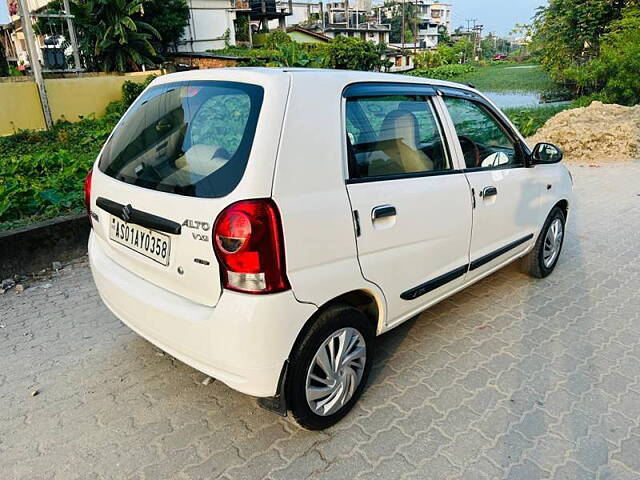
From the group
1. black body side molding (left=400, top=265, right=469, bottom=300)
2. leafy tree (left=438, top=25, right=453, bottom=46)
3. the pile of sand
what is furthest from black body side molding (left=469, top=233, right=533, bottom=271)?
leafy tree (left=438, top=25, right=453, bottom=46)

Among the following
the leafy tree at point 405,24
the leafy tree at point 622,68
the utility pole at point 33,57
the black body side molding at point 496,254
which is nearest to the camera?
the black body side molding at point 496,254

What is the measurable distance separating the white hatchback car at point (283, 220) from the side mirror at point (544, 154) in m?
0.88

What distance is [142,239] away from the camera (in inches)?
91.0

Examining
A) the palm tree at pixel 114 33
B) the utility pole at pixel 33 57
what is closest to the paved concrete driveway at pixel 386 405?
the utility pole at pixel 33 57

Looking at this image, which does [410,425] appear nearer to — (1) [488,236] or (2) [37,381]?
(1) [488,236]

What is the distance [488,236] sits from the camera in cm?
331

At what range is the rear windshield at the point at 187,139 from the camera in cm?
206

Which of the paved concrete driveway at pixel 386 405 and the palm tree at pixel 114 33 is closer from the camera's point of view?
the paved concrete driveway at pixel 386 405

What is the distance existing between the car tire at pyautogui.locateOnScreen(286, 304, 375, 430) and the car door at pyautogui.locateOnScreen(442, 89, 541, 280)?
1.13 metres

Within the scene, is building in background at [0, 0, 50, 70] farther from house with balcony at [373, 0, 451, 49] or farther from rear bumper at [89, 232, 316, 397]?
house with balcony at [373, 0, 451, 49]

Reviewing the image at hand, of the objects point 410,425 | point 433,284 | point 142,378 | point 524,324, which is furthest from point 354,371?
point 524,324

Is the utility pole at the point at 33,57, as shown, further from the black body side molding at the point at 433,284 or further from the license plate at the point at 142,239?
the black body side molding at the point at 433,284

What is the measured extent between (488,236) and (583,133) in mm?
8357

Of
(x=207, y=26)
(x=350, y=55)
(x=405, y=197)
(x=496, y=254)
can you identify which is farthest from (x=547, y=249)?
(x=207, y=26)
